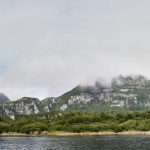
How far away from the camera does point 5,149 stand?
505 ft

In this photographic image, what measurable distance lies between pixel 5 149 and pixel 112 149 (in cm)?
4228

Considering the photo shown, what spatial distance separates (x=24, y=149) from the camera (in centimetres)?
15525

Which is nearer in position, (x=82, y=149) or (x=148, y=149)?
(x=148, y=149)

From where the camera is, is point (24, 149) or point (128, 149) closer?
point (128, 149)

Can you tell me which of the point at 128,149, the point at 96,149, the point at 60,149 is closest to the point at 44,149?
the point at 60,149

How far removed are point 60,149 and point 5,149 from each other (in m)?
22.3

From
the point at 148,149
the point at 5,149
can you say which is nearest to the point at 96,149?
the point at 148,149

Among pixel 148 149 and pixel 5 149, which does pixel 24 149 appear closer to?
pixel 5 149

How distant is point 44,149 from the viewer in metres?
152

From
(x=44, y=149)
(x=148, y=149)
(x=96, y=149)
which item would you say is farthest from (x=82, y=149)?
(x=148, y=149)

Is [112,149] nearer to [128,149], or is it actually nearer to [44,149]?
[128,149]

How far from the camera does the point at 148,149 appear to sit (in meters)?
138

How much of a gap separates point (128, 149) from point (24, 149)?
41.6 m

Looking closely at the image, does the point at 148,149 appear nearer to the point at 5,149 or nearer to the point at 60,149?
the point at 60,149
